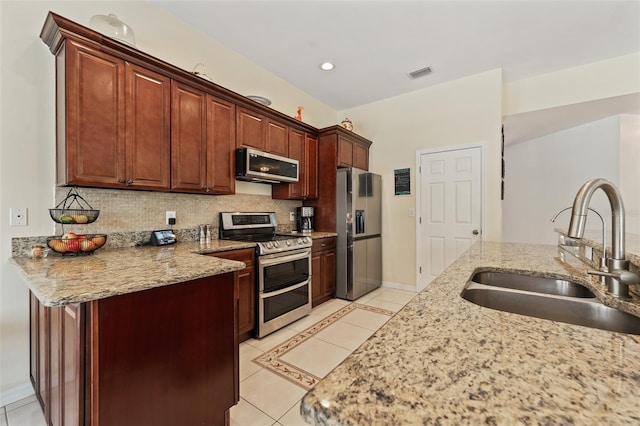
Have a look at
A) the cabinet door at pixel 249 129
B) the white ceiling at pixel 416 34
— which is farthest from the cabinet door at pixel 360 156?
the cabinet door at pixel 249 129

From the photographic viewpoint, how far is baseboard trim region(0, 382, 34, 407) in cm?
173

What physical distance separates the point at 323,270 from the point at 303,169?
1.36 meters

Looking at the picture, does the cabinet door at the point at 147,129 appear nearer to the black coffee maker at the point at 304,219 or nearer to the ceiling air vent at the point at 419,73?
the black coffee maker at the point at 304,219

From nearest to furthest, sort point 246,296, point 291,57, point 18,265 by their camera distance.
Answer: point 18,265 → point 246,296 → point 291,57

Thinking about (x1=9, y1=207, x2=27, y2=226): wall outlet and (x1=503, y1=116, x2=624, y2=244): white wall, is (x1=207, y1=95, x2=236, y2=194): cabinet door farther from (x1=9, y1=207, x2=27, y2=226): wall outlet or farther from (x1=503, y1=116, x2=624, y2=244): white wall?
(x1=503, y1=116, x2=624, y2=244): white wall

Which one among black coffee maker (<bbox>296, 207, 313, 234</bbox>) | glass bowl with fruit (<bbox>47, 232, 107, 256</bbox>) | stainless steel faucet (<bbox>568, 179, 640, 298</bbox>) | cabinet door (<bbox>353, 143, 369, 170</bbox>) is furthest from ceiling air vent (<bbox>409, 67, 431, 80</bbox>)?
glass bowl with fruit (<bbox>47, 232, 107, 256</bbox>)

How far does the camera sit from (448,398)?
1.39 feet

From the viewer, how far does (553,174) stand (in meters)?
4.66

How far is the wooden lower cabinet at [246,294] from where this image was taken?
95.5 inches

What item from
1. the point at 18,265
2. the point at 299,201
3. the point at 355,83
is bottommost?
the point at 18,265

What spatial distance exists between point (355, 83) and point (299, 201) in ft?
6.09

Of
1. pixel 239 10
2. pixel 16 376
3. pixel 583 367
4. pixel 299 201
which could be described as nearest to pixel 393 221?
pixel 299 201

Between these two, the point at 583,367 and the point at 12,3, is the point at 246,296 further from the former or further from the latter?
the point at 12,3

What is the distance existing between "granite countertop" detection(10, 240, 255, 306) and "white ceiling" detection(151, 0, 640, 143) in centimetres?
229
